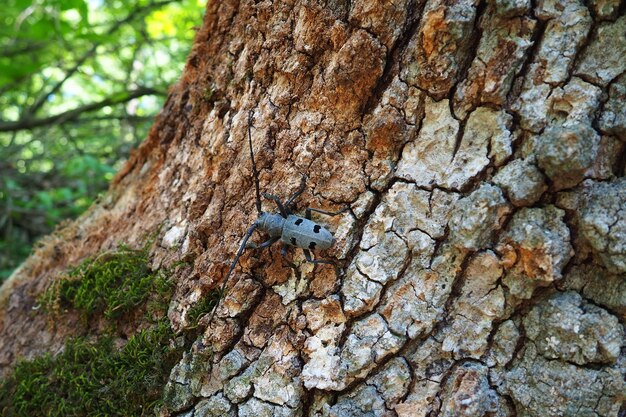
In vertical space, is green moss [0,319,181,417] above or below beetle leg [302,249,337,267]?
below

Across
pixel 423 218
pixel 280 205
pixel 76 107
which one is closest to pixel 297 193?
pixel 280 205

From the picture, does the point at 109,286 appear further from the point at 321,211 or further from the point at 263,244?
the point at 321,211

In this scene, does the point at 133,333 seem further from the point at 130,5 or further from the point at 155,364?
the point at 130,5

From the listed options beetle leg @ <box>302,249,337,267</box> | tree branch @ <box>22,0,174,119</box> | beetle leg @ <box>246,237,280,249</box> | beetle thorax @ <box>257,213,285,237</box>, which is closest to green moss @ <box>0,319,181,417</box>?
beetle leg @ <box>246,237,280,249</box>

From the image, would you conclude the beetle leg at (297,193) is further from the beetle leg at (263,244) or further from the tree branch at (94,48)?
the tree branch at (94,48)

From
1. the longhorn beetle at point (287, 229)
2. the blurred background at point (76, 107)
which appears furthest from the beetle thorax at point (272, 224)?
the blurred background at point (76, 107)

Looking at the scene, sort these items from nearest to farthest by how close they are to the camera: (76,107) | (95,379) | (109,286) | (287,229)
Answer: (287,229) < (95,379) < (109,286) < (76,107)

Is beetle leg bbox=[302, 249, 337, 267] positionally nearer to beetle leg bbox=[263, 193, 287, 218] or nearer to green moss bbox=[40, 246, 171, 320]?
beetle leg bbox=[263, 193, 287, 218]
